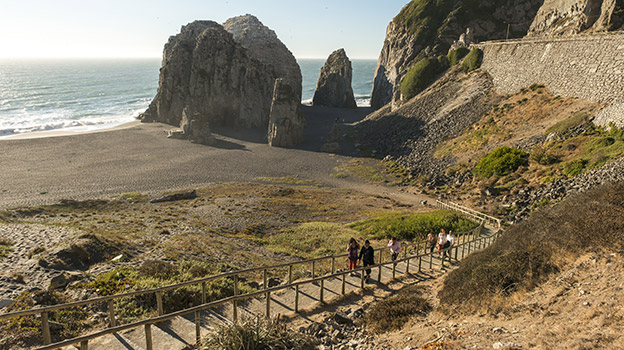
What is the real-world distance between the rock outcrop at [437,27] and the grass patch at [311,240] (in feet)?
169

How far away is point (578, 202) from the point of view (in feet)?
42.4

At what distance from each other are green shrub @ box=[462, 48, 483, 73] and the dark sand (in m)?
27.1

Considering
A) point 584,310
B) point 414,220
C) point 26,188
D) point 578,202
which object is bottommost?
point 26,188

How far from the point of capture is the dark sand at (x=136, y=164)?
40.8 metres

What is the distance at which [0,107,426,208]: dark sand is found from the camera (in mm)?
40812

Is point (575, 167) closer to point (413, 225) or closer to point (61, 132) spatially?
point (413, 225)

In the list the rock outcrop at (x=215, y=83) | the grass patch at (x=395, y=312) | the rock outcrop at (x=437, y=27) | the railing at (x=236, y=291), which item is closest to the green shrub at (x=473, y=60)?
the rock outcrop at (x=437, y=27)

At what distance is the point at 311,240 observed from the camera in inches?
942

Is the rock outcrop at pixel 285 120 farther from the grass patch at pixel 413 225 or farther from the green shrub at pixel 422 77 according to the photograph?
the grass patch at pixel 413 225

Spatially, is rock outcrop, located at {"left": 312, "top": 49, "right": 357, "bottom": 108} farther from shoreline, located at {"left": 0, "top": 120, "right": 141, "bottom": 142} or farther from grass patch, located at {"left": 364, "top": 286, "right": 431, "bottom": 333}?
grass patch, located at {"left": 364, "top": 286, "right": 431, "bottom": 333}

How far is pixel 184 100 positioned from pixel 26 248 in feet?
237

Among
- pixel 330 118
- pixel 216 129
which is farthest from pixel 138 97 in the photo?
pixel 330 118

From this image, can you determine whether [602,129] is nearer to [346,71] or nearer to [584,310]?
[584,310]

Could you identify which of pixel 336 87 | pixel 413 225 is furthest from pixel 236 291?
pixel 336 87
